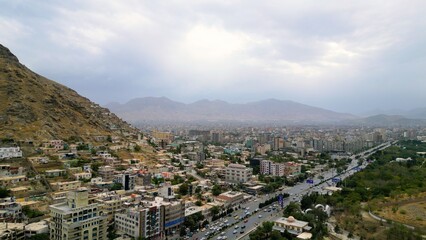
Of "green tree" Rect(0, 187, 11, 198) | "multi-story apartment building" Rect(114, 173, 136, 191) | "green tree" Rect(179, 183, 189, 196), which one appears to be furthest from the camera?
"green tree" Rect(179, 183, 189, 196)

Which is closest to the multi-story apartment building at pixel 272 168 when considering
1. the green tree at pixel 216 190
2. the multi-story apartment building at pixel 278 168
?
the multi-story apartment building at pixel 278 168

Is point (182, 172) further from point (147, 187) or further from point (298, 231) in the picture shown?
point (298, 231)

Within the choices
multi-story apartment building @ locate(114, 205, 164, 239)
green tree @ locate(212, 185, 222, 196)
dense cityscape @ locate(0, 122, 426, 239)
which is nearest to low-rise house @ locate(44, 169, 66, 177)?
dense cityscape @ locate(0, 122, 426, 239)

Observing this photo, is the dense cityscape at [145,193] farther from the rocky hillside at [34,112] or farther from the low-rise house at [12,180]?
→ the rocky hillside at [34,112]

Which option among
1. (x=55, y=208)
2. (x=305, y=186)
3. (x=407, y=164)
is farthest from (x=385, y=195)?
(x=55, y=208)

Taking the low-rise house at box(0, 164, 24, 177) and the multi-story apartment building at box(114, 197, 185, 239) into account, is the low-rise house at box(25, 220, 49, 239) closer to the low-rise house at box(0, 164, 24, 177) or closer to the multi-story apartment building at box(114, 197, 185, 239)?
the multi-story apartment building at box(114, 197, 185, 239)
